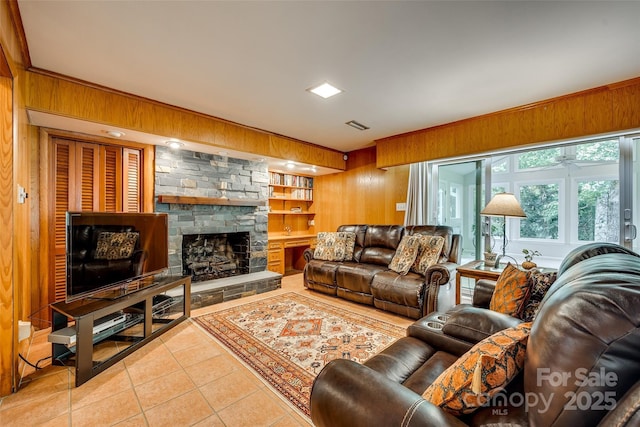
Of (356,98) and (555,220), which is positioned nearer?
(356,98)

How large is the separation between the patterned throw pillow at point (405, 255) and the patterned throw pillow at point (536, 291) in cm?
166

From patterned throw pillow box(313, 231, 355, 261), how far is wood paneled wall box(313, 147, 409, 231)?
899 mm

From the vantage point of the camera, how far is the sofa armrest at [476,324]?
1479mm

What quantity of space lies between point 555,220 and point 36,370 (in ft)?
18.3

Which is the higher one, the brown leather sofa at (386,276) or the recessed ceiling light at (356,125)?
the recessed ceiling light at (356,125)

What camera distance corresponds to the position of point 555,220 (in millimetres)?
3553

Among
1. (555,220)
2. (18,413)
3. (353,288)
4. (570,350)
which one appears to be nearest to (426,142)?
(555,220)

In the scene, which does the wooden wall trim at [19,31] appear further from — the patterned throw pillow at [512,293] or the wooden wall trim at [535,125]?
the wooden wall trim at [535,125]

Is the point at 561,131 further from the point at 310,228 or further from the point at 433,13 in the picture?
the point at 310,228

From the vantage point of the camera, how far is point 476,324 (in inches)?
60.2

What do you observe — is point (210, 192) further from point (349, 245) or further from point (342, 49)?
point (342, 49)

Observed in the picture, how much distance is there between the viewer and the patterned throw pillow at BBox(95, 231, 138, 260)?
240 cm

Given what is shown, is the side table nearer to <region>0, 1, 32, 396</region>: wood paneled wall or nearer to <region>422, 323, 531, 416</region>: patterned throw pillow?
<region>422, 323, 531, 416</region>: patterned throw pillow

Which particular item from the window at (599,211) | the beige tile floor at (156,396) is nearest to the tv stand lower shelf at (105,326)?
the beige tile floor at (156,396)
